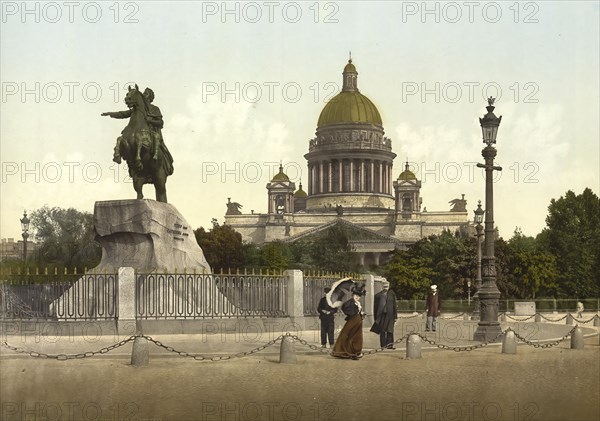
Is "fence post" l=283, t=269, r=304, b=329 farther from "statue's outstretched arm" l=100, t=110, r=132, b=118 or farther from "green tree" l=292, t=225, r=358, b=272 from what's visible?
"green tree" l=292, t=225, r=358, b=272

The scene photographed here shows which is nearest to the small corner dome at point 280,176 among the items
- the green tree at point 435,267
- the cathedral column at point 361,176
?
the cathedral column at point 361,176

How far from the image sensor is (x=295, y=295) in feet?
104

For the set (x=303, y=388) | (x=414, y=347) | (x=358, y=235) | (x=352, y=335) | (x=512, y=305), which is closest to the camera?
(x=303, y=388)

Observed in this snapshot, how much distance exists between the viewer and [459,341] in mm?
29984

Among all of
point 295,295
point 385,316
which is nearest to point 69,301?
point 295,295

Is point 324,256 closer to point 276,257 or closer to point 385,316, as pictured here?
point 276,257

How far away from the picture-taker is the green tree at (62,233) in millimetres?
68438

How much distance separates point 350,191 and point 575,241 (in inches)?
2553

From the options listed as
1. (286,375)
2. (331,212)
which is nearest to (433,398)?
(286,375)

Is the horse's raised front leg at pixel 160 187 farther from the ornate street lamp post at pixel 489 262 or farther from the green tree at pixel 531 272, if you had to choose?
the green tree at pixel 531 272

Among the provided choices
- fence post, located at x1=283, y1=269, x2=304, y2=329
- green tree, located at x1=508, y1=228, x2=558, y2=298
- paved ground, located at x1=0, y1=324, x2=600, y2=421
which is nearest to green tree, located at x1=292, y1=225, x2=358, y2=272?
green tree, located at x1=508, y1=228, x2=558, y2=298

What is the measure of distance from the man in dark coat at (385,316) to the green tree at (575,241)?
209ft

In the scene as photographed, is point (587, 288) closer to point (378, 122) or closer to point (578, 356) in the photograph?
point (578, 356)

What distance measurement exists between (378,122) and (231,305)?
434 ft
